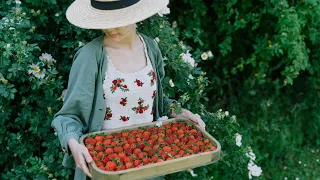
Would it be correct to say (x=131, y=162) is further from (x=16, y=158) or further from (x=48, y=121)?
(x=16, y=158)

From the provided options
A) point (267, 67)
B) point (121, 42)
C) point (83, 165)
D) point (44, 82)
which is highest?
point (121, 42)

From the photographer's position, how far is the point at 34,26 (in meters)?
2.42

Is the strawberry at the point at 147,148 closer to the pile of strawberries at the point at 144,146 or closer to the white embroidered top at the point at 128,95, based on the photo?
the pile of strawberries at the point at 144,146

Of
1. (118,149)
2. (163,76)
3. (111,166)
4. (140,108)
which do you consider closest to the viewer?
(111,166)

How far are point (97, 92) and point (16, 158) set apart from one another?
1283 mm

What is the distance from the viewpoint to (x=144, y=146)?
5.25 feet

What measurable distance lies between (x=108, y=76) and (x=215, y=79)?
229cm

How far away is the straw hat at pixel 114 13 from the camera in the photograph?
1579mm

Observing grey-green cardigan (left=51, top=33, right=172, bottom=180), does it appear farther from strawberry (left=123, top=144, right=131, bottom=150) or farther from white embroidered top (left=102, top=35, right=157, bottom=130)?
strawberry (left=123, top=144, right=131, bottom=150)

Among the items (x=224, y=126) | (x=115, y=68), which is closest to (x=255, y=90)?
(x=224, y=126)

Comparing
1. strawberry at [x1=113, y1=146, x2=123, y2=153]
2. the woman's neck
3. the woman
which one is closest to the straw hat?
the woman

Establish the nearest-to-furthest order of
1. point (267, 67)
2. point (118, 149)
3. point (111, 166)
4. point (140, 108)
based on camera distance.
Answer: point (111, 166), point (118, 149), point (140, 108), point (267, 67)

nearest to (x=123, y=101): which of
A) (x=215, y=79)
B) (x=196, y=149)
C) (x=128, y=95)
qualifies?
(x=128, y=95)

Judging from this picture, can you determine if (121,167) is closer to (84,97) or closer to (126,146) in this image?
(126,146)
